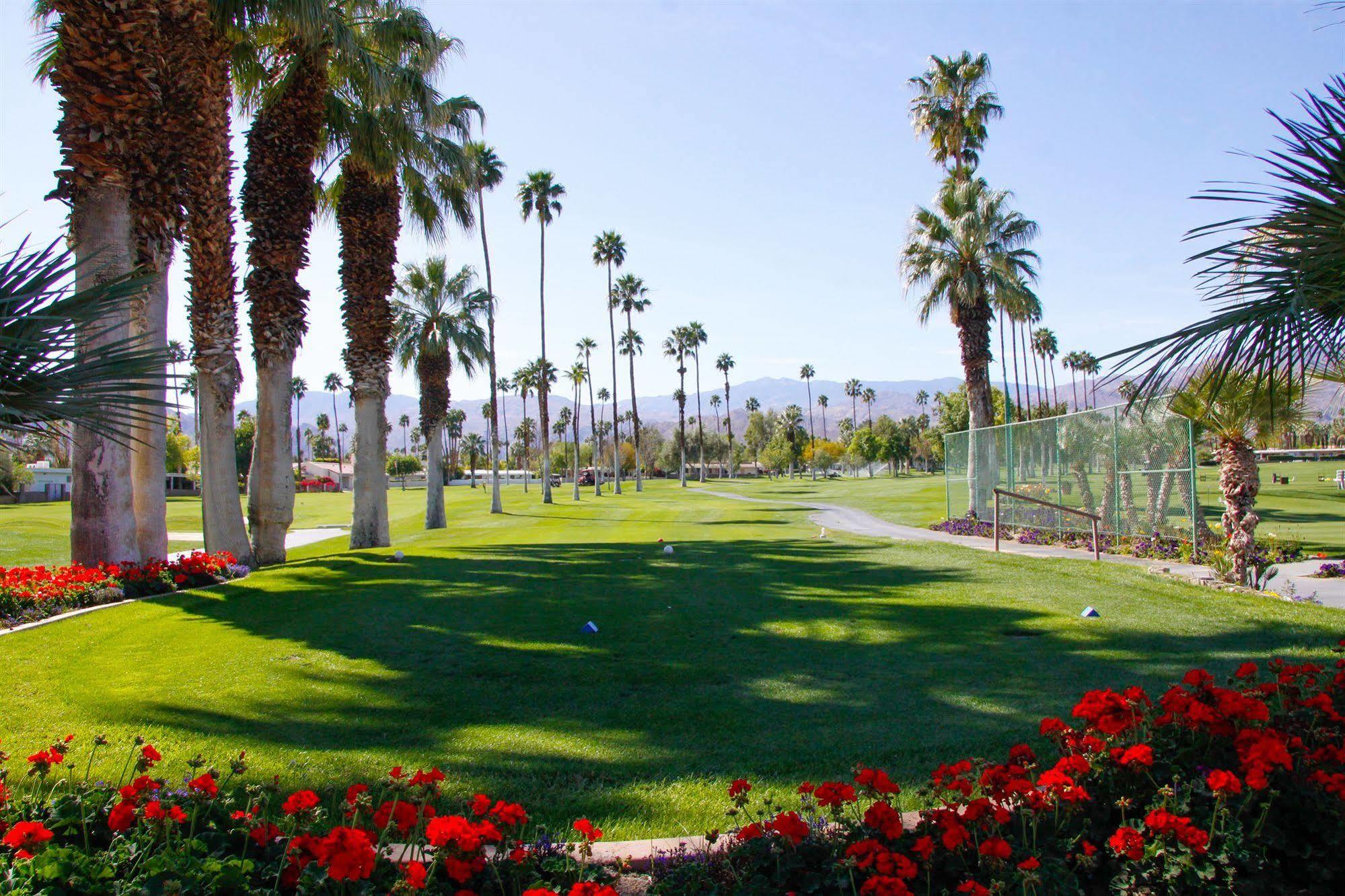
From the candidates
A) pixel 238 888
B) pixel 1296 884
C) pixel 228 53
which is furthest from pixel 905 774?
pixel 228 53

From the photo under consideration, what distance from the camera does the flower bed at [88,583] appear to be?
30.2ft

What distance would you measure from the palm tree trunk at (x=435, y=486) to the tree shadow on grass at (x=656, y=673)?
17.4 meters

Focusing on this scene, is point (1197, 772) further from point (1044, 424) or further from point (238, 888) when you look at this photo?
point (1044, 424)

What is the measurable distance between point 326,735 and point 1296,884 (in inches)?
199

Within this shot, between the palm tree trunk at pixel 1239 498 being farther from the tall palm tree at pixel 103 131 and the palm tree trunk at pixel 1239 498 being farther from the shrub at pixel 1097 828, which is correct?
the tall palm tree at pixel 103 131

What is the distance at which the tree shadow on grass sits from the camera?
4.96 meters

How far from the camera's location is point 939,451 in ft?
315

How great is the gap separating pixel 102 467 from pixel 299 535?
56.9 ft

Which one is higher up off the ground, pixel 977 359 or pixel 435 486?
pixel 977 359

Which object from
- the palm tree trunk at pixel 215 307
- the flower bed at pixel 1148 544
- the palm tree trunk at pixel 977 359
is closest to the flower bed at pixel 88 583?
the palm tree trunk at pixel 215 307

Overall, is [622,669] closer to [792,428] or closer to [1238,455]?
[1238,455]

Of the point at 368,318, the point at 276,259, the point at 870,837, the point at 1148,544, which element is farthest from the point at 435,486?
the point at 870,837

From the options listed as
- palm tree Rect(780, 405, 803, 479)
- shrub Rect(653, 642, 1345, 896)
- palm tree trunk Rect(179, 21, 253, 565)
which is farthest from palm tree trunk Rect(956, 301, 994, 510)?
palm tree Rect(780, 405, 803, 479)

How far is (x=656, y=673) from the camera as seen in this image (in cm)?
688
